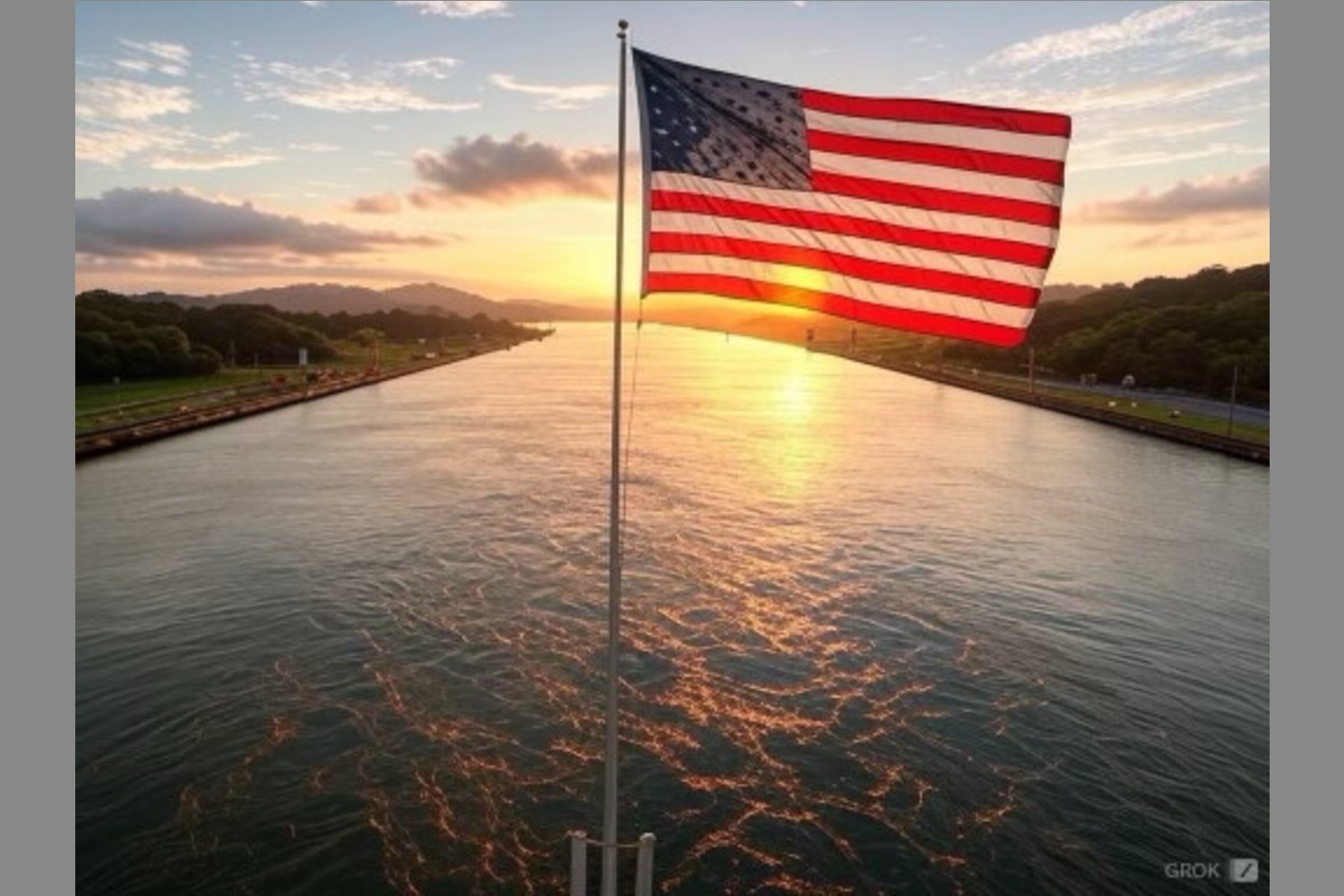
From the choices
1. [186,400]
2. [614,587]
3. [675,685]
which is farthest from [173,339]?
[614,587]

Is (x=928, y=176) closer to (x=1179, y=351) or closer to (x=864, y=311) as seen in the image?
(x=864, y=311)

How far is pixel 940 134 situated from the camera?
32.3ft

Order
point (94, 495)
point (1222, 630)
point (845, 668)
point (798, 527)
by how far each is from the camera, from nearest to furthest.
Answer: point (845, 668)
point (1222, 630)
point (798, 527)
point (94, 495)

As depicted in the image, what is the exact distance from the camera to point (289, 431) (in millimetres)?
70812

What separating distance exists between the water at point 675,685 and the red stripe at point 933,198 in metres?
12.0

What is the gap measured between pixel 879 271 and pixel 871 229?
1.61 ft

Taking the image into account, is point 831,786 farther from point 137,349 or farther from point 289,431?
point 137,349

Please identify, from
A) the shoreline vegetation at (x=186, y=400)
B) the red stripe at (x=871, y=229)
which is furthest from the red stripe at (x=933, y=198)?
the shoreline vegetation at (x=186, y=400)

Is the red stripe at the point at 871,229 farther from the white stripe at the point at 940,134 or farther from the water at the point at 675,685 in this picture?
the water at the point at 675,685

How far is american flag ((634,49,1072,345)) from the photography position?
372 inches

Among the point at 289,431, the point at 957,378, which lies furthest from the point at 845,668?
the point at 957,378

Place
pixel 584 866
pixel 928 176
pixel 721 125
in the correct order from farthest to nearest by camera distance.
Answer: pixel 928 176 < pixel 721 125 < pixel 584 866

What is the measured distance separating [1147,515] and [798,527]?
20.2 meters

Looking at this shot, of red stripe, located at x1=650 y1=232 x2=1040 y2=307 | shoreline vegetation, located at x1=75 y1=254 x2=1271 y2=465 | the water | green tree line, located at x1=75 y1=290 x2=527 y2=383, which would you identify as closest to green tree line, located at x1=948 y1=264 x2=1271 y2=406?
shoreline vegetation, located at x1=75 y1=254 x2=1271 y2=465
